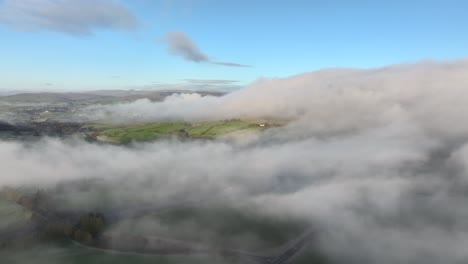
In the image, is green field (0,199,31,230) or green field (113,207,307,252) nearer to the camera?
green field (113,207,307,252)

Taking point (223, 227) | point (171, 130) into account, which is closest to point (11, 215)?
point (223, 227)

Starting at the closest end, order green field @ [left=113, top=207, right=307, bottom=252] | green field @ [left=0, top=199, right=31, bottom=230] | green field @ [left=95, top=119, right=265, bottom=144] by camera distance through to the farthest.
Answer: green field @ [left=113, top=207, right=307, bottom=252] → green field @ [left=0, top=199, right=31, bottom=230] → green field @ [left=95, top=119, right=265, bottom=144]

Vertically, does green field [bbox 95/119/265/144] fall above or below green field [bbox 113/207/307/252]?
above

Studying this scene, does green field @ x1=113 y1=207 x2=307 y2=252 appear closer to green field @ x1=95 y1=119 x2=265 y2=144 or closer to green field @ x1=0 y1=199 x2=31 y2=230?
green field @ x1=0 y1=199 x2=31 y2=230

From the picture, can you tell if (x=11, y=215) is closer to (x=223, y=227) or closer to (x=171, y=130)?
(x=223, y=227)

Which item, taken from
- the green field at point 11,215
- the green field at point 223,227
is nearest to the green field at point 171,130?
the green field at point 11,215

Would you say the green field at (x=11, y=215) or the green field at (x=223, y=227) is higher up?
the green field at (x=223, y=227)

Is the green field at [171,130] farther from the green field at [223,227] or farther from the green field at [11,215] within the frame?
the green field at [223,227]

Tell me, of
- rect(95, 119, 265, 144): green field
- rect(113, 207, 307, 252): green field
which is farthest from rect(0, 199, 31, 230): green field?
rect(95, 119, 265, 144): green field
